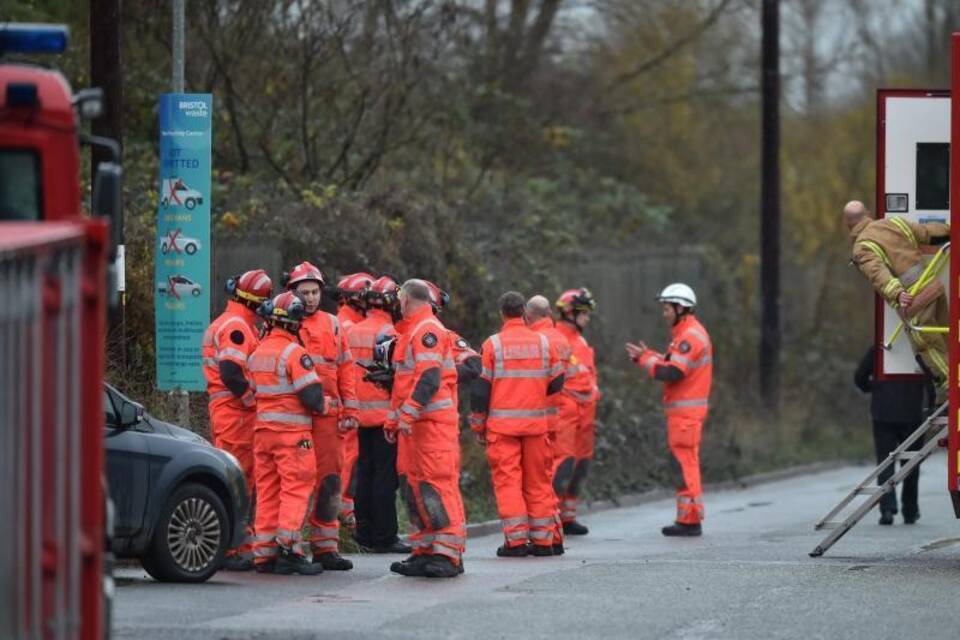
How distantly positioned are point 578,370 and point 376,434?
2.37 meters

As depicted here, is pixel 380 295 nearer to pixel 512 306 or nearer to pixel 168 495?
pixel 512 306

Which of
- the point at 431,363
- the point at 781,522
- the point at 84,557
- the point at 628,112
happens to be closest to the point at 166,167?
the point at 431,363

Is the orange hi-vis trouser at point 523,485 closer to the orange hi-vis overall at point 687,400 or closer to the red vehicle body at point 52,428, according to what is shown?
the orange hi-vis overall at point 687,400

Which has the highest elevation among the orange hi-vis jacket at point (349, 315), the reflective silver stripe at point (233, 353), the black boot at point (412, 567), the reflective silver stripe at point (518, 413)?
the orange hi-vis jacket at point (349, 315)

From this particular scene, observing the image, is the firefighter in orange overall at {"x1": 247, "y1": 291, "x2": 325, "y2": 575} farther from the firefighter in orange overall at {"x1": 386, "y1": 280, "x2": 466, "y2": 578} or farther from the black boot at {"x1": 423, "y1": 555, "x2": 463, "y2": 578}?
the black boot at {"x1": 423, "y1": 555, "x2": 463, "y2": 578}

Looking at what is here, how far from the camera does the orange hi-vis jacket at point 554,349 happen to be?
49.2ft

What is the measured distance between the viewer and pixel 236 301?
1377cm

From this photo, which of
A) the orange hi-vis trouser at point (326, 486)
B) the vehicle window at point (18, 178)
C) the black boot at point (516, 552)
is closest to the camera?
the vehicle window at point (18, 178)

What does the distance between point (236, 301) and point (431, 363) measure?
179cm

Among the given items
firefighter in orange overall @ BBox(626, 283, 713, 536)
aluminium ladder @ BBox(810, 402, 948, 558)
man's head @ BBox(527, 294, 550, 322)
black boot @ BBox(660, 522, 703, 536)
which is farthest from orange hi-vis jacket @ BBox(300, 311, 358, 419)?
black boot @ BBox(660, 522, 703, 536)

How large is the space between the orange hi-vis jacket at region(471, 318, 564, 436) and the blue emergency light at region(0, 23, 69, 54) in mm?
5929

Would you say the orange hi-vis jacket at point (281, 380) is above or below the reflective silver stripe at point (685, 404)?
above

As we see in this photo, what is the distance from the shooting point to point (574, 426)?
55.3 ft

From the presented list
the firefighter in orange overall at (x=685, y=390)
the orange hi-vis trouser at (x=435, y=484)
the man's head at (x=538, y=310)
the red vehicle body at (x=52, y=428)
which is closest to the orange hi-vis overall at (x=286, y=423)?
the orange hi-vis trouser at (x=435, y=484)
